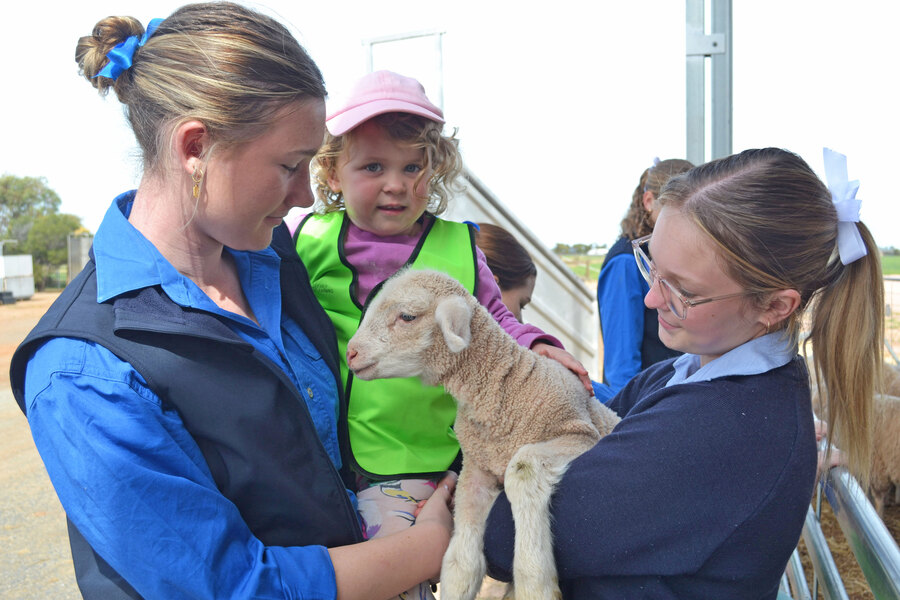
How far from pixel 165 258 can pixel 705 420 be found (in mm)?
1199

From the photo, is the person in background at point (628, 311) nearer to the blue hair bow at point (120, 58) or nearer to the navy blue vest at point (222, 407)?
the navy blue vest at point (222, 407)

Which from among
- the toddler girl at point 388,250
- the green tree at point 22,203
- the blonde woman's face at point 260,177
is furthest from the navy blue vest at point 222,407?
the green tree at point 22,203

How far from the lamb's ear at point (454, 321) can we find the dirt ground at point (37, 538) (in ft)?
7.54

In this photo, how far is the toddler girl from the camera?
197 centimetres

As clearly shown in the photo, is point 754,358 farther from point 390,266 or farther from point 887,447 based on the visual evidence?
point 887,447

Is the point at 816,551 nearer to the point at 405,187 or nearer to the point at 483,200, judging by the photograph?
the point at 405,187

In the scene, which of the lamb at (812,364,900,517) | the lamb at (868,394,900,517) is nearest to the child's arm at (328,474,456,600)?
the lamb at (812,364,900,517)

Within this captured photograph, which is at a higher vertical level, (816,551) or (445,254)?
(445,254)

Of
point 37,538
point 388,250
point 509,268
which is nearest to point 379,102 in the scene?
point 388,250

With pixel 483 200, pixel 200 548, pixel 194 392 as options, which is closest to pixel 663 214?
pixel 194 392

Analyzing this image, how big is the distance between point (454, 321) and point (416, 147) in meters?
0.67

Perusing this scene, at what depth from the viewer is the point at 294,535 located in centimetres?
142

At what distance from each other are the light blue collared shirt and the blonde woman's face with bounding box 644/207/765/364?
38 millimetres

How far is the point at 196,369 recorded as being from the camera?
1266 mm
